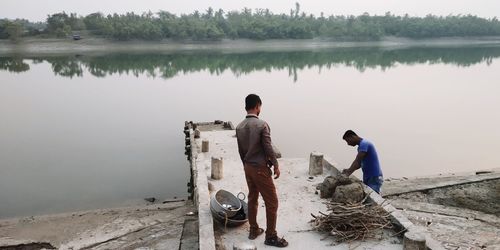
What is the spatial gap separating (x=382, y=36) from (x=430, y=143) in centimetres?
7936

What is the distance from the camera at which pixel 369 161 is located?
6930mm

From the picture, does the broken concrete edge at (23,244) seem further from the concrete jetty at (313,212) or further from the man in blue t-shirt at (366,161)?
the man in blue t-shirt at (366,161)

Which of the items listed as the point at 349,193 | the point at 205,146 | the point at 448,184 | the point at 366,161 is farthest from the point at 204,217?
the point at 448,184

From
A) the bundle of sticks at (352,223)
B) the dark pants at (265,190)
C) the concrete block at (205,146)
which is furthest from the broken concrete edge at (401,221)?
the concrete block at (205,146)

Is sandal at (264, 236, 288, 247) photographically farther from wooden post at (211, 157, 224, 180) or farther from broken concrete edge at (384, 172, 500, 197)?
broken concrete edge at (384, 172, 500, 197)

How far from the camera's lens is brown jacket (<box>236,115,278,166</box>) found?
526 centimetres

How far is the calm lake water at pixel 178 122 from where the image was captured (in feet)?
40.3

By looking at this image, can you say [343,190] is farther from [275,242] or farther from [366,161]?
[275,242]

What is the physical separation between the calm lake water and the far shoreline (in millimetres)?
24856

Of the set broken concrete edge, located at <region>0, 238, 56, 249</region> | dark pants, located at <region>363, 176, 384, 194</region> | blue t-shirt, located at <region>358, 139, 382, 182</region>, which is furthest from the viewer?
broken concrete edge, located at <region>0, 238, 56, 249</region>

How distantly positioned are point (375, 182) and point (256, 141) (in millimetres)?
2897

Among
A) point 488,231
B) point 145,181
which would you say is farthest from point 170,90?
point 488,231

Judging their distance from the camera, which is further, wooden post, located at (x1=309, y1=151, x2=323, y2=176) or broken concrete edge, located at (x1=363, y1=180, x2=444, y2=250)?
wooden post, located at (x1=309, y1=151, x2=323, y2=176)

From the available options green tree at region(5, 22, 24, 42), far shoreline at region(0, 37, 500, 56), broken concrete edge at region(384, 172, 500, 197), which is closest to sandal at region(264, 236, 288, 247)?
broken concrete edge at region(384, 172, 500, 197)
